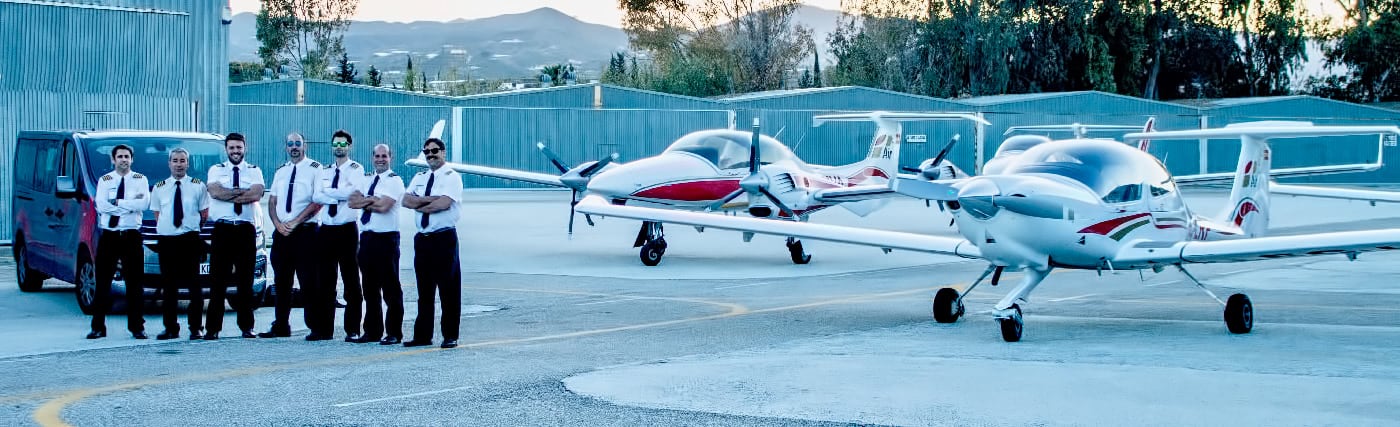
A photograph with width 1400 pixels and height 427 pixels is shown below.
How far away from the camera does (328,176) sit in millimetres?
11039

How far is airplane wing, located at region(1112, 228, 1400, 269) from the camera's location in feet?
36.1

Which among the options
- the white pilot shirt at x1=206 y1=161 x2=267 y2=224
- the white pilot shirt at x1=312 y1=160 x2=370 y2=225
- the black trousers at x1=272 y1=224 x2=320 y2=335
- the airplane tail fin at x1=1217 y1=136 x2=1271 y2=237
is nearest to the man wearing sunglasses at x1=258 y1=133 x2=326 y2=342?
the black trousers at x1=272 y1=224 x2=320 y2=335

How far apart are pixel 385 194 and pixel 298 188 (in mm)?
845

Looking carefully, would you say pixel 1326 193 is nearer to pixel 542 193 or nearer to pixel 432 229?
pixel 432 229

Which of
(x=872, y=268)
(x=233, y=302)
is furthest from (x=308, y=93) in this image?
(x=233, y=302)

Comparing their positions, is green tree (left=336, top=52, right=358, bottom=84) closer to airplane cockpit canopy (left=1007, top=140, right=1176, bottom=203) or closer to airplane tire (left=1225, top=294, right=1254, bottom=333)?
airplane cockpit canopy (left=1007, top=140, right=1176, bottom=203)

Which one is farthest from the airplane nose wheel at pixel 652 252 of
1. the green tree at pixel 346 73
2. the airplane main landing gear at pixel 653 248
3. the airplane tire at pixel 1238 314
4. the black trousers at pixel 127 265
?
the green tree at pixel 346 73

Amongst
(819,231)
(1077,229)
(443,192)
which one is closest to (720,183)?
(819,231)

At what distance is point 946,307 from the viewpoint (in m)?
12.6

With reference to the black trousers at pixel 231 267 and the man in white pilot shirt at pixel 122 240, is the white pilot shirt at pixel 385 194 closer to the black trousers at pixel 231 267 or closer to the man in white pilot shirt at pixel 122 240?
the black trousers at pixel 231 267

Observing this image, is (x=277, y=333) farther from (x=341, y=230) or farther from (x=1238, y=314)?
(x=1238, y=314)

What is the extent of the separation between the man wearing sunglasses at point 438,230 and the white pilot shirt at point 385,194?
20cm

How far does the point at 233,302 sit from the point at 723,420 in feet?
23.2

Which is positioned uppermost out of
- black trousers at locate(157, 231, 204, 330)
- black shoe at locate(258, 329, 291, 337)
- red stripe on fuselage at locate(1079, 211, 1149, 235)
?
red stripe on fuselage at locate(1079, 211, 1149, 235)
